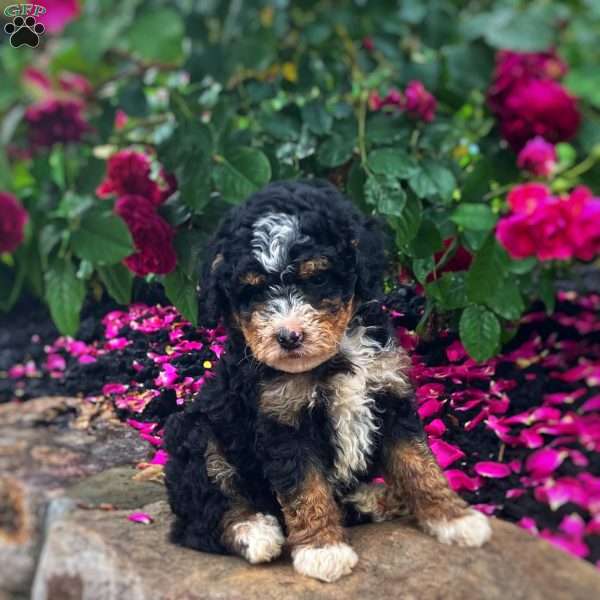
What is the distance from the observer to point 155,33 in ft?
7.86

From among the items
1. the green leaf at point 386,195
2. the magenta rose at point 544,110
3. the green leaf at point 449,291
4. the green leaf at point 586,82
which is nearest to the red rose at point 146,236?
the green leaf at point 386,195

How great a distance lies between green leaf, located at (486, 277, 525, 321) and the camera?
263 centimetres

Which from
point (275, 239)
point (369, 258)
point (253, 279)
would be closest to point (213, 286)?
point (253, 279)

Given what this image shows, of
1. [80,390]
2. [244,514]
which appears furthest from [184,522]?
[80,390]

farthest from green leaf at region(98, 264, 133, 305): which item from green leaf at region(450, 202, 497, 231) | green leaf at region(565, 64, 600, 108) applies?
green leaf at region(565, 64, 600, 108)

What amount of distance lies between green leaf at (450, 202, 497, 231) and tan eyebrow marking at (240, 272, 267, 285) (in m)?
0.71

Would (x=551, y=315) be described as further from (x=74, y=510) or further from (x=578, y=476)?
(x=74, y=510)

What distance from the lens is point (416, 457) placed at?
267 cm

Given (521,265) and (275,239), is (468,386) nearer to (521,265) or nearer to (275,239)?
(521,265)

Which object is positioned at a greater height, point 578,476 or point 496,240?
point 496,240

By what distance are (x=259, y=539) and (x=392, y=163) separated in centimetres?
146

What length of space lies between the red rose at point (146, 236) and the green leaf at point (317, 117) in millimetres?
704

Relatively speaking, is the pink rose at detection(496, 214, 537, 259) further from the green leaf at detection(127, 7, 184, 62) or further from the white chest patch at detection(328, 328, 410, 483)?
the green leaf at detection(127, 7, 184, 62)

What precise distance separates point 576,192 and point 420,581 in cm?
124
